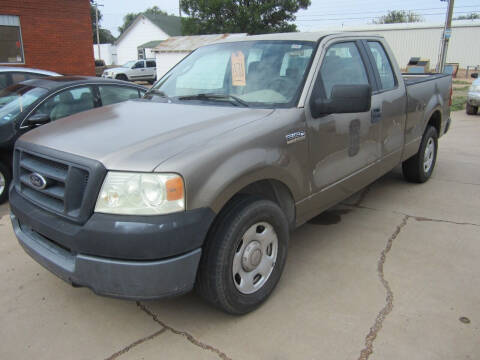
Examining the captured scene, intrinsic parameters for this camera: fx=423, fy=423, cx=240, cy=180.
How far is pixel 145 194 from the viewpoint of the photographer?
7.31ft

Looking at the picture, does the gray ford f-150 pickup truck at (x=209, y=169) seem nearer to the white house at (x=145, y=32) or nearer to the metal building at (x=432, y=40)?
the metal building at (x=432, y=40)

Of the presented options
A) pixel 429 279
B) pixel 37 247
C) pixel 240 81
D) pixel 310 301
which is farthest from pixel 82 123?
pixel 429 279

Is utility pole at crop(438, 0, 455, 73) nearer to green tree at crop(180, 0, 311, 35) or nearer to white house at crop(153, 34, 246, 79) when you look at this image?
white house at crop(153, 34, 246, 79)

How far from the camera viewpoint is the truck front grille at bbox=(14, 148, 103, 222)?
2279 millimetres

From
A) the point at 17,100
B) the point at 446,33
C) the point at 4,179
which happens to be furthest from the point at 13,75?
the point at 446,33

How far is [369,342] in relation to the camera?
Result: 255 centimetres

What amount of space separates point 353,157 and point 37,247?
Result: 2.55 metres

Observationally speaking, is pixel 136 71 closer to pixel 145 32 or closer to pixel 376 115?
pixel 145 32

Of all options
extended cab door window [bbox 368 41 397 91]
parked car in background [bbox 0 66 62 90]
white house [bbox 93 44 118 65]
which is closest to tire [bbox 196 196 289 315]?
extended cab door window [bbox 368 41 397 91]

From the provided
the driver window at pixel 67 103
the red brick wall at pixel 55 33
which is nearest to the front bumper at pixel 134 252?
the driver window at pixel 67 103

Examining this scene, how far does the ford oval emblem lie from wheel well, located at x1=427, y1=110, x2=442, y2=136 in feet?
15.8

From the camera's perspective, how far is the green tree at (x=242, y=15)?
32938 millimetres

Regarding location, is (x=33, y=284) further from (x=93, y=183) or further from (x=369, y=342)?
(x=369, y=342)

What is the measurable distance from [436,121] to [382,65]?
71.2 inches
